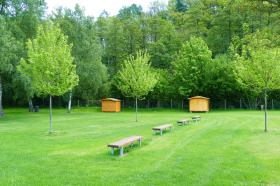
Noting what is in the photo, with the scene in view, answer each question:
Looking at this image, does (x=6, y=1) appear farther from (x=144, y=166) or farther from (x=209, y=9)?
(x=209, y=9)

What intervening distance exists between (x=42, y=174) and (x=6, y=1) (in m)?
27.6

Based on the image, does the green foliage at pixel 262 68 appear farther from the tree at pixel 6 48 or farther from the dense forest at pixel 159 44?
the tree at pixel 6 48

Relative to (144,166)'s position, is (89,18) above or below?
above

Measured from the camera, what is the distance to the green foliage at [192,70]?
47.5m

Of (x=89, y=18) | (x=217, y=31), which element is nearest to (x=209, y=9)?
(x=217, y=31)

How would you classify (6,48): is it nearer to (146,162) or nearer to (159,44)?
(146,162)

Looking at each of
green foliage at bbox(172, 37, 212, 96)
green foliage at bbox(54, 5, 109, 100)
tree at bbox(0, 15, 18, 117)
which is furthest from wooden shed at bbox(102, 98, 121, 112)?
tree at bbox(0, 15, 18, 117)

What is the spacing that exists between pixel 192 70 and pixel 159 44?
13.1 metres

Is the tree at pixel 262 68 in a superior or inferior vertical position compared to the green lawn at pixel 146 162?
superior

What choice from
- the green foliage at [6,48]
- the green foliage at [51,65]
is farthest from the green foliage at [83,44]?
the green foliage at [51,65]

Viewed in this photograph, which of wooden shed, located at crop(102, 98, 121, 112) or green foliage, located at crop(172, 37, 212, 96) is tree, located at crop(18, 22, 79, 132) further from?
green foliage, located at crop(172, 37, 212, 96)

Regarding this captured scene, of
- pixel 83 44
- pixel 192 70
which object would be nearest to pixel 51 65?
pixel 83 44

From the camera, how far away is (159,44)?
194ft

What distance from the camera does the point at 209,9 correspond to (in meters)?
63.6
